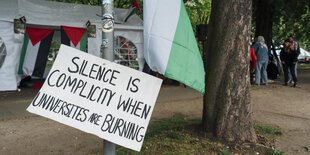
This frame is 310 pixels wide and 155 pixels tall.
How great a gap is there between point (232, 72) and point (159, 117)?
2.43 meters

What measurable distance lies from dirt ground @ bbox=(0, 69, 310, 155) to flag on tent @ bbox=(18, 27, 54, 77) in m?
1.02

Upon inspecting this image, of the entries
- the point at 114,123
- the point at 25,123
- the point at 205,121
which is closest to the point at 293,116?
the point at 205,121

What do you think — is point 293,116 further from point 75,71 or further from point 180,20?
point 75,71

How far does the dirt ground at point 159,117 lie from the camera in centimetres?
413

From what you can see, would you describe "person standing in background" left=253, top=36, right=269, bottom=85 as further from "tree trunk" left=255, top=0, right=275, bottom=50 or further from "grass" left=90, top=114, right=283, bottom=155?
"grass" left=90, top=114, right=283, bottom=155

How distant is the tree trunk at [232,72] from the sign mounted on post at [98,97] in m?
2.02

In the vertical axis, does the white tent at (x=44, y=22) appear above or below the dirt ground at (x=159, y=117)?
above

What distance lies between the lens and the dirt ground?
13.6ft

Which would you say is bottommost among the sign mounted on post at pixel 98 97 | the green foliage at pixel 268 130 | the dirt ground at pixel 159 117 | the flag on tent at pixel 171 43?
the dirt ground at pixel 159 117

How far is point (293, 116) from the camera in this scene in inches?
236

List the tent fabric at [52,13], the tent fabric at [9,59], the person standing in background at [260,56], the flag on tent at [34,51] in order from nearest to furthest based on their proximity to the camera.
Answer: the tent fabric at [9,59] < the tent fabric at [52,13] < the flag on tent at [34,51] < the person standing in background at [260,56]

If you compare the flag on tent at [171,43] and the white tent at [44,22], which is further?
the white tent at [44,22]

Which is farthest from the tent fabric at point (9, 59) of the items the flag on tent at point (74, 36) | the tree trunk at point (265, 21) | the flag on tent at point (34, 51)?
the tree trunk at point (265, 21)

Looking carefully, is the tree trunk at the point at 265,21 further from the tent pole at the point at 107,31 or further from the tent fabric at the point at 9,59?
the tent pole at the point at 107,31
